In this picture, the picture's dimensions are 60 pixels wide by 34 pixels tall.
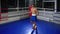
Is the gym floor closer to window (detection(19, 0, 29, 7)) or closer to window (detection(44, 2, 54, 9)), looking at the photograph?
window (detection(44, 2, 54, 9))

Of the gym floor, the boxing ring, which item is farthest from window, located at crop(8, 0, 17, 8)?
the gym floor

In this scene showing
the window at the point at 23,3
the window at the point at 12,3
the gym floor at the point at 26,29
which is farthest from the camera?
the window at the point at 23,3

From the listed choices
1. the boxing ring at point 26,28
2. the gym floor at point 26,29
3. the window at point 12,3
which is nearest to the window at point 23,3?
the window at point 12,3

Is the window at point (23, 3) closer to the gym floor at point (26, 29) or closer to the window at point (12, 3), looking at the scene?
the window at point (12, 3)

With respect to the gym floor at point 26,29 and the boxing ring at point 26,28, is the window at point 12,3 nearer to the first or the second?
the boxing ring at point 26,28

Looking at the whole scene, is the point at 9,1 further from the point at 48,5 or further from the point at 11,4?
the point at 48,5

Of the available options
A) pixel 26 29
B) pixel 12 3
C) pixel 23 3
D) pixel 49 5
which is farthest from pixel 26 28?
pixel 23 3

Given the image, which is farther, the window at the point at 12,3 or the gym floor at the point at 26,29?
the window at the point at 12,3

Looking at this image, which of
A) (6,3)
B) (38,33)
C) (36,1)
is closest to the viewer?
(38,33)

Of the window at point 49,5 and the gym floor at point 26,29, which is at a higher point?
the window at point 49,5

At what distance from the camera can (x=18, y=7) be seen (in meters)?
18.9

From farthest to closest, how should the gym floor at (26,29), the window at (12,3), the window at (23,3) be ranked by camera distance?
the window at (23,3) < the window at (12,3) < the gym floor at (26,29)

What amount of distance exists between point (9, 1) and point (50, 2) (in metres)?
5.17

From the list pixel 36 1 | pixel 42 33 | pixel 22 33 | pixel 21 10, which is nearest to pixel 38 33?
pixel 42 33
